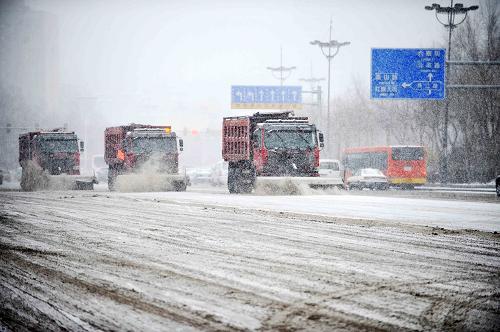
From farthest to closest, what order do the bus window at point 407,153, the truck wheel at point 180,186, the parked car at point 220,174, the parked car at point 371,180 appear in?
the parked car at point 220,174, the bus window at point 407,153, the parked car at point 371,180, the truck wheel at point 180,186

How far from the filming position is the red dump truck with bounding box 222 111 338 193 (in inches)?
1067

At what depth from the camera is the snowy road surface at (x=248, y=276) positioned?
5.61 meters

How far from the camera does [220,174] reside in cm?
4731

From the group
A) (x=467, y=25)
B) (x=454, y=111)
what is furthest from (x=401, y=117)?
(x=467, y=25)

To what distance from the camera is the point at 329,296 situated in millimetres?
6371

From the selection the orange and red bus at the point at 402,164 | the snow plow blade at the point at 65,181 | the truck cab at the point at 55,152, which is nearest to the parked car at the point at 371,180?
the orange and red bus at the point at 402,164

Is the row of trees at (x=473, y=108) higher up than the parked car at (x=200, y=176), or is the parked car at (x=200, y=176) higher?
the row of trees at (x=473, y=108)

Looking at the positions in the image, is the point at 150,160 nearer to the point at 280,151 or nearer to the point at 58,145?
the point at 58,145

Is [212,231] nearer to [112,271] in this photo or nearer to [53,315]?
[112,271]

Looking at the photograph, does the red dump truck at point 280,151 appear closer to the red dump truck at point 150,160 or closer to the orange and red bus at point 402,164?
the red dump truck at point 150,160

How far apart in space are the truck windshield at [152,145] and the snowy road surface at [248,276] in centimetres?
1820

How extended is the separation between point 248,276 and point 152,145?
2535 cm

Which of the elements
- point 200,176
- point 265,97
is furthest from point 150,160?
point 265,97

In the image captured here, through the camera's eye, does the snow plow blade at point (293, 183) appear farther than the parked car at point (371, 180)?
No
